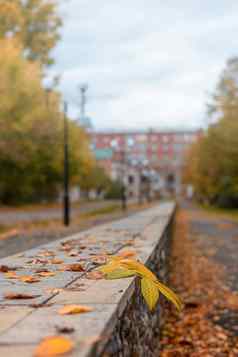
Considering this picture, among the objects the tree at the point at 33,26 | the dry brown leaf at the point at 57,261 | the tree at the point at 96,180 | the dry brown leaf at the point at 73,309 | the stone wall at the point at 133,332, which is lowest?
the stone wall at the point at 133,332

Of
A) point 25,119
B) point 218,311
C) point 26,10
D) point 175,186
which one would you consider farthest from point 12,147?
point 175,186

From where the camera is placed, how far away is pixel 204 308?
7.96 metres

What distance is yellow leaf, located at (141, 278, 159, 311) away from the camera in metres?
3.47

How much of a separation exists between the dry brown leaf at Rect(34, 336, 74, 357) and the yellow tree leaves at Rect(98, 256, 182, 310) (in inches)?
48.9

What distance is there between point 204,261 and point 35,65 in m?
18.8

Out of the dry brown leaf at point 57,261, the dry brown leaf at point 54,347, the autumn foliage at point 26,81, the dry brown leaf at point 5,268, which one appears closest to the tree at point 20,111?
the autumn foliage at point 26,81

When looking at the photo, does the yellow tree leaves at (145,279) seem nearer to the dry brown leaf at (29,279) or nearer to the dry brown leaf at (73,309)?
the dry brown leaf at (29,279)

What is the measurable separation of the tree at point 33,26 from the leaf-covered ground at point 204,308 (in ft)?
56.7

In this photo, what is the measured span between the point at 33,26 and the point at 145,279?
28776mm

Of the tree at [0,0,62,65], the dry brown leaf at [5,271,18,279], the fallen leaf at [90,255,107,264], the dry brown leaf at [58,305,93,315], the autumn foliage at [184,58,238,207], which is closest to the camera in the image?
the dry brown leaf at [58,305,93,315]

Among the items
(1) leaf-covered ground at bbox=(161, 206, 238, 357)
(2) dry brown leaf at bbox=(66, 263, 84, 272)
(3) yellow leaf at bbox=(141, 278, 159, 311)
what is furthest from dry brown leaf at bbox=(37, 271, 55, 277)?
(1) leaf-covered ground at bbox=(161, 206, 238, 357)

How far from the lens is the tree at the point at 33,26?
90.5 ft

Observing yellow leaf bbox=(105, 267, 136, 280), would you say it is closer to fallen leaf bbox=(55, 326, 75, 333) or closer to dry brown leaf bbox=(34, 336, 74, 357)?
fallen leaf bbox=(55, 326, 75, 333)

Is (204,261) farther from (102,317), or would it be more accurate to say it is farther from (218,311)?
(102,317)
